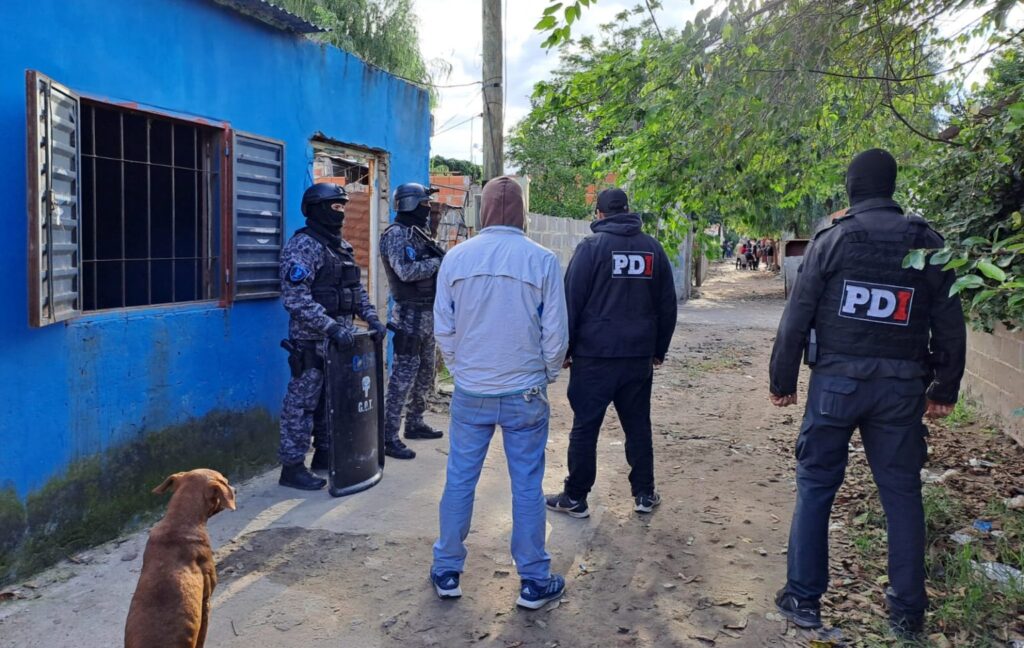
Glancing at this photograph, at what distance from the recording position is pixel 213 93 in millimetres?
4516

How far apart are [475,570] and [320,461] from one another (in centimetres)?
182

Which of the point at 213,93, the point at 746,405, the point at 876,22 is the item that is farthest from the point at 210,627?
the point at 746,405

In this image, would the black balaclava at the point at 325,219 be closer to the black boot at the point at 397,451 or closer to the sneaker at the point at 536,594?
the black boot at the point at 397,451

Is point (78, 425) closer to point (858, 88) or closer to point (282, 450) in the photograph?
point (282, 450)

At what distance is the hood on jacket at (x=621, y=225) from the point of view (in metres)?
4.24

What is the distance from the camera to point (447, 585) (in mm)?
3391

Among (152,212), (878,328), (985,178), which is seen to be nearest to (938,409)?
(878,328)

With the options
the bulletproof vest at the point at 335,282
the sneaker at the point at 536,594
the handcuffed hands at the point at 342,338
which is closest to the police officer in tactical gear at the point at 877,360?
the sneaker at the point at 536,594

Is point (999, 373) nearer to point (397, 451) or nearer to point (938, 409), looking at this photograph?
point (938, 409)

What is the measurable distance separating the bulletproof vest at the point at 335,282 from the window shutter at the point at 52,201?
4.50 ft

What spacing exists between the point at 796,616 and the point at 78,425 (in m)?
3.43

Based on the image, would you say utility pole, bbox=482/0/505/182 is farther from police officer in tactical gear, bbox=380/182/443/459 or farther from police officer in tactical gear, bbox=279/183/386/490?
police officer in tactical gear, bbox=279/183/386/490

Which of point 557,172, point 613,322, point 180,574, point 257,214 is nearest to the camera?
point 180,574

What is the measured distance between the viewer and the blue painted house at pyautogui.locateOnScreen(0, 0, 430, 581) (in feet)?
10.9
